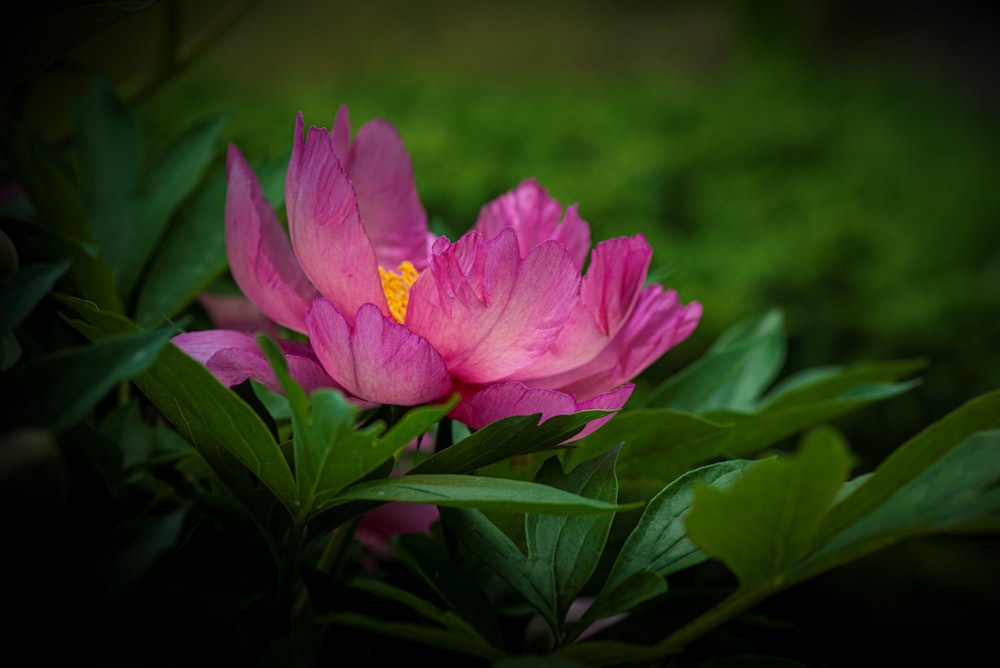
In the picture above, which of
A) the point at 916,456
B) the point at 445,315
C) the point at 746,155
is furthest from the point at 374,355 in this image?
the point at 746,155

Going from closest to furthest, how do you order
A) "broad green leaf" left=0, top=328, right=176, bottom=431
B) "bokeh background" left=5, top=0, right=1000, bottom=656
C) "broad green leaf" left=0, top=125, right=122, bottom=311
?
"broad green leaf" left=0, top=328, right=176, bottom=431 < "broad green leaf" left=0, top=125, right=122, bottom=311 < "bokeh background" left=5, top=0, right=1000, bottom=656

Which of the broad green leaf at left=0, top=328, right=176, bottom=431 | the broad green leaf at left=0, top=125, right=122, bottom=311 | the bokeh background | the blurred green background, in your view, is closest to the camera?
the broad green leaf at left=0, top=328, right=176, bottom=431

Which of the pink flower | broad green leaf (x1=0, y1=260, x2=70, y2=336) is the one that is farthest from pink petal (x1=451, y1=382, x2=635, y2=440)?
broad green leaf (x1=0, y1=260, x2=70, y2=336)

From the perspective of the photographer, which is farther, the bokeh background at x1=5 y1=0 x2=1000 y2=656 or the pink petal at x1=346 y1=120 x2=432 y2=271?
the bokeh background at x1=5 y1=0 x2=1000 y2=656

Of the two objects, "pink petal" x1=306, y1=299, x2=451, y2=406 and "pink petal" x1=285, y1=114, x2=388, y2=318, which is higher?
"pink petal" x1=285, y1=114, x2=388, y2=318

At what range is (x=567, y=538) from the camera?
0.23 metres

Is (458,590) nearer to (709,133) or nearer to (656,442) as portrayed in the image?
(656,442)

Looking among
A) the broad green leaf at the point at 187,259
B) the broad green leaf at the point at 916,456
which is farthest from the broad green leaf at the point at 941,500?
the broad green leaf at the point at 187,259

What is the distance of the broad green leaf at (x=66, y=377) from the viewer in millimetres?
180

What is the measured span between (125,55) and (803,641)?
8.31 feet

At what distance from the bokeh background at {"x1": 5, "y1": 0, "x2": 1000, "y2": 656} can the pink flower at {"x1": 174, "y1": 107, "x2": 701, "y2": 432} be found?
7 centimetres

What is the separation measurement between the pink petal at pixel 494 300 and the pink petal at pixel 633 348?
0.03 meters

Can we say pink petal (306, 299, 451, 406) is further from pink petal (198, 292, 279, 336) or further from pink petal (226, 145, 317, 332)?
pink petal (198, 292, 279, 336)

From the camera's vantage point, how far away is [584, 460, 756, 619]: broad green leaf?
0.23m
